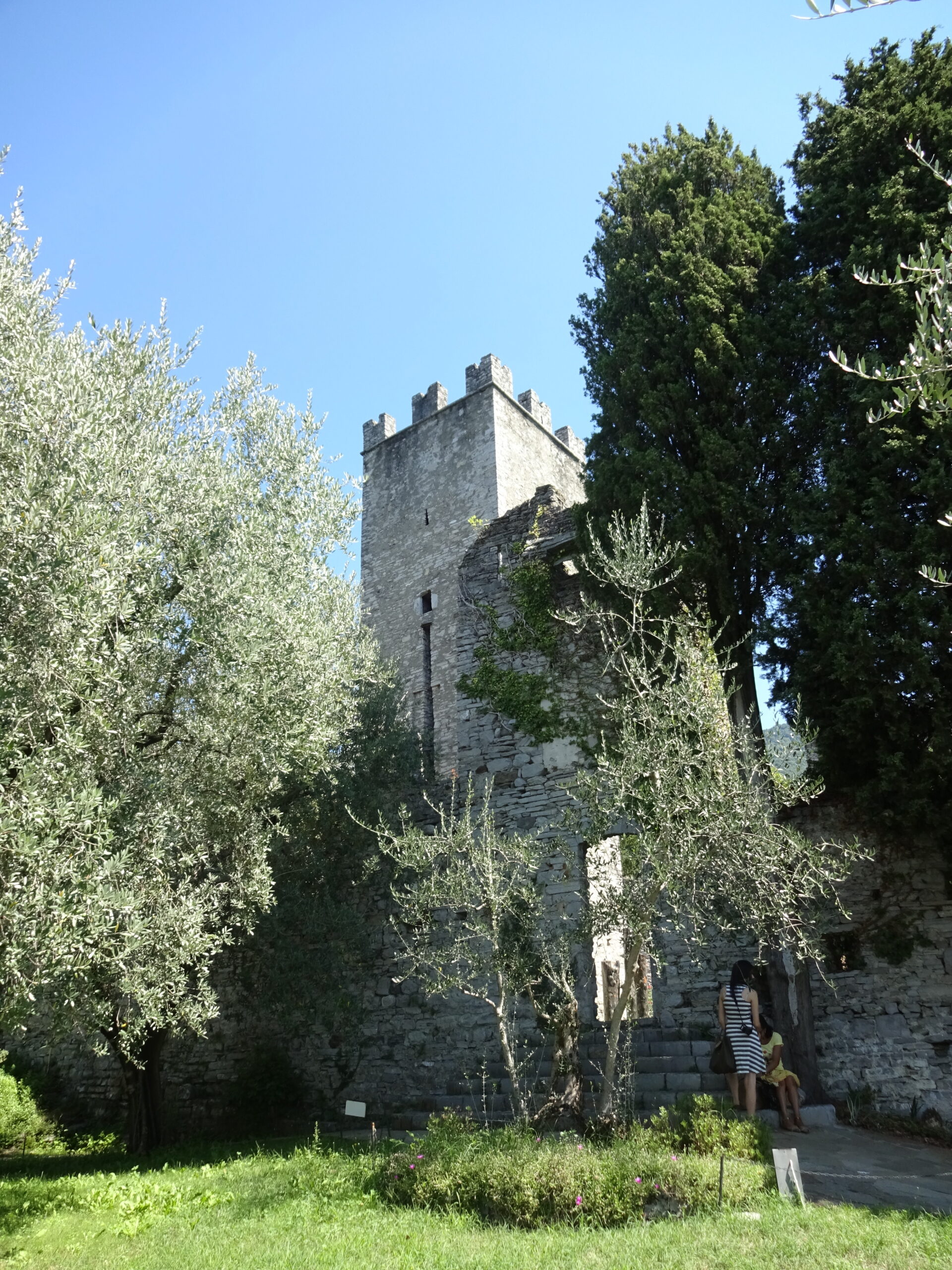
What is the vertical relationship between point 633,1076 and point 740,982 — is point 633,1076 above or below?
below

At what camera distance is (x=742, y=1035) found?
7.50 m

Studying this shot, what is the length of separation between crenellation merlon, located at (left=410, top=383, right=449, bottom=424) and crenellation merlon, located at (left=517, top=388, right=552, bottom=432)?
247cm

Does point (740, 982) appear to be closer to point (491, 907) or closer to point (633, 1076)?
point (633, 1076)

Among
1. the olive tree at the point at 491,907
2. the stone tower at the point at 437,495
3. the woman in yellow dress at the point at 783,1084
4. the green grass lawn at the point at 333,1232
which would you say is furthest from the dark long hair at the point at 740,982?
the stone tower at the point at 437,495

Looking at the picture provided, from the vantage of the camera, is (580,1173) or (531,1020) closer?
(580,1173)

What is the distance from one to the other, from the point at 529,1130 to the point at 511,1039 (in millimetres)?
3051

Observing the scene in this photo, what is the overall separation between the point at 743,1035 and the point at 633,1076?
1352 millimetres

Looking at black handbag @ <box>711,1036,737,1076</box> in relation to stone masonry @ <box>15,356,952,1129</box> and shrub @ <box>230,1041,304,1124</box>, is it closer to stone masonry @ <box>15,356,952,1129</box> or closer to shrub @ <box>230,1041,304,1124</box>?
stone masonry @ <box>15,356,952,1129</box>

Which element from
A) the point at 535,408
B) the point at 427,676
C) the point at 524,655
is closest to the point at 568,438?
the point at 535,408

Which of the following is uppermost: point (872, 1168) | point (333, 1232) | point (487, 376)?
point (487, 376)

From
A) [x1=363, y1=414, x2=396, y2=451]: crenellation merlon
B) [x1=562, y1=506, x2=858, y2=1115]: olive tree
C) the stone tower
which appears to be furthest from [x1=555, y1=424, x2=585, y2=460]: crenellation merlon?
[x1=562, y1=506, x2=858, y2=1115]: olive tree

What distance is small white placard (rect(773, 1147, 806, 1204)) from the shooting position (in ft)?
17.9

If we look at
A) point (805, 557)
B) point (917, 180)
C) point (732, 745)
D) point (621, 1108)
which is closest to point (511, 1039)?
point (621, 1108)

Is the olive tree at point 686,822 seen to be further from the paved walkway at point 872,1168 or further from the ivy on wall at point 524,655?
the ivy on wall at point 524,655
